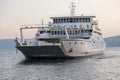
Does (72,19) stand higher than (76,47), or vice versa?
(72,19)

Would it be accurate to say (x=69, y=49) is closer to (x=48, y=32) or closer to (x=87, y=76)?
(x=48, y=32)

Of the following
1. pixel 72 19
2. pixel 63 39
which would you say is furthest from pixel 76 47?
pixel 72 19

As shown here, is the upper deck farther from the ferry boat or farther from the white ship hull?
the white ship hull

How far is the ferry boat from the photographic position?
6278cm

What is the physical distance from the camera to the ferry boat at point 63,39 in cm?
6278

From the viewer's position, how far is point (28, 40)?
6781cm

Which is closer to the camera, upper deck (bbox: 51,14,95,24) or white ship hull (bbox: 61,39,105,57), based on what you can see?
white ship hull (bbox: 61,39,105,57)

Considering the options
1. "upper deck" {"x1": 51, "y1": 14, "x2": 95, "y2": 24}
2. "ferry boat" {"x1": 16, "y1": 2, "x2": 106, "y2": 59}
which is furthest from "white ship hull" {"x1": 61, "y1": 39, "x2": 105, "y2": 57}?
"upper deck" {"x1": 51, "y1": 14, "x2": 95, "y2": 24}

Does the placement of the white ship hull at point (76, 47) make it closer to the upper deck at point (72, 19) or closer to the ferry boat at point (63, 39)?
the ferry boat at point (63, 39)

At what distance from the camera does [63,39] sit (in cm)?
6222

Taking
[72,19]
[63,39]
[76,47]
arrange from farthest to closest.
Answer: [72,19] → [76,47] → [63,39]

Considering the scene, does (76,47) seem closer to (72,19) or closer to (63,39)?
(63,39)

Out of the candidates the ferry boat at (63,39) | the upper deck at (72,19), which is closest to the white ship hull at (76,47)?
the ferry boat at (63,39)

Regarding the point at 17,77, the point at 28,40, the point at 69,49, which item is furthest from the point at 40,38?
the point at 17,77
